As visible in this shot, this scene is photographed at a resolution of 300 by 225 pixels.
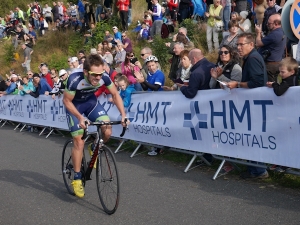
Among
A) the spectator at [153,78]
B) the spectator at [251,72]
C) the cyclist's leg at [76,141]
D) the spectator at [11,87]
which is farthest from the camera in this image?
the spectator at [11,87]

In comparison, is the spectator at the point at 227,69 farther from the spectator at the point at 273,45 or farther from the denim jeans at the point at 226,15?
the denim jeans at the point at 226,15

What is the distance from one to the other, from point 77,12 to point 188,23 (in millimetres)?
13668

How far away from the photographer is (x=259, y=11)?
1148 centimetres

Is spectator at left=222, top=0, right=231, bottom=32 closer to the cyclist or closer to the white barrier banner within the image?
the white barrier banner

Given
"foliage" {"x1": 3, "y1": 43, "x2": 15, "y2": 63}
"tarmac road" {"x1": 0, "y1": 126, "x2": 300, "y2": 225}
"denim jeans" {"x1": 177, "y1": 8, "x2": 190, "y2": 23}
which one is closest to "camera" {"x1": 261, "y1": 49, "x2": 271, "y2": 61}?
"tarmac road" {"x1": 0, "y1": 126, "x2": 300, "y2": 225}

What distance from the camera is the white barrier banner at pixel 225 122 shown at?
21.2ft

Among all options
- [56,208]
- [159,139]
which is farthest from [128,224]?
[159,139]

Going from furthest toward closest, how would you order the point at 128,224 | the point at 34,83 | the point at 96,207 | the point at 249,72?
the point at 34,83 → the point at 249,72 → the point at 96,207 → the point at 128,224

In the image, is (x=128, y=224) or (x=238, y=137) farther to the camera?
(x=238, y=137)

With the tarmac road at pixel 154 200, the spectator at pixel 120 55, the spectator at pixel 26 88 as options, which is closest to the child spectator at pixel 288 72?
the tarmac road at pixel 154 200

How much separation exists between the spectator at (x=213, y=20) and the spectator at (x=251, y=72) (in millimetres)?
7199

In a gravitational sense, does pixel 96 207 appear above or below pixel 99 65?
below

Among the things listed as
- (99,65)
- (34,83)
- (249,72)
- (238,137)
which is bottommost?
(34,83)

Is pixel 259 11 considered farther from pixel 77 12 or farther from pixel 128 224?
pixel 77 12
